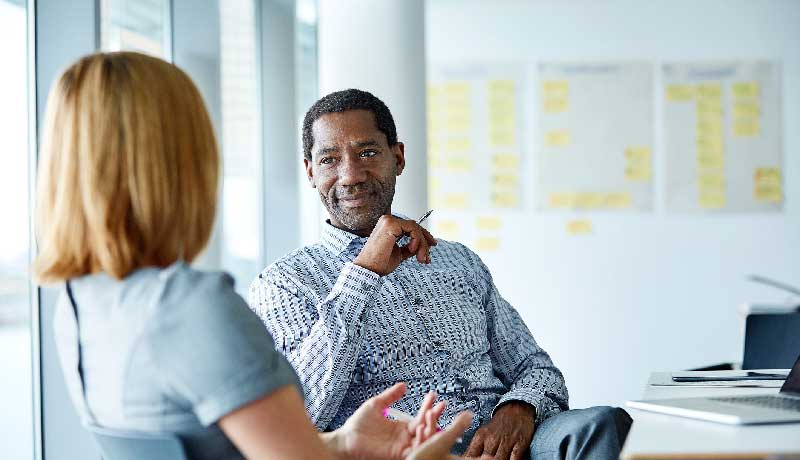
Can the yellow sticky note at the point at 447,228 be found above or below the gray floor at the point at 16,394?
above

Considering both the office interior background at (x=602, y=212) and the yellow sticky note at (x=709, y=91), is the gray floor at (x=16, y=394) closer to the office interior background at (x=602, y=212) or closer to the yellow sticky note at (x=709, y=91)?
the office interior background at (x=602, y=212)

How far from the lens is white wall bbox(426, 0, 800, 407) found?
478 centimetres

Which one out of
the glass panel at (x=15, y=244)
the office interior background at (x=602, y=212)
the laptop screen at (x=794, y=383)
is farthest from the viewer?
the office interior background at (x=602, y=212)

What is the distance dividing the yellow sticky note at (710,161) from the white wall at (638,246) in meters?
0.20

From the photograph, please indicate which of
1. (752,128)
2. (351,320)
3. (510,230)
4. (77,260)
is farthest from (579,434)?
(752,128)

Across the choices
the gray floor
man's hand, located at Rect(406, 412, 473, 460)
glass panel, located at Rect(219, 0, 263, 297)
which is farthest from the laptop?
glass panel, located at Rect(219, 0, 263, 297)

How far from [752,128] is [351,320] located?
3.37m

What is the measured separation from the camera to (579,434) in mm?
Answer: 2037

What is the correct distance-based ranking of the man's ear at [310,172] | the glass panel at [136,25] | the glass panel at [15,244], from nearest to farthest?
the glass panel at [15,244]
the man's ear at [310,172]
the glass panel at [136,25]

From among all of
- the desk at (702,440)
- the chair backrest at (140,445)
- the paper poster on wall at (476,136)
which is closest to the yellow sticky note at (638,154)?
the paper poster on wall at (476,136)

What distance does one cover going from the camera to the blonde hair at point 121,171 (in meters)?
1.22

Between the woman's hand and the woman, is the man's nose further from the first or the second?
the woman

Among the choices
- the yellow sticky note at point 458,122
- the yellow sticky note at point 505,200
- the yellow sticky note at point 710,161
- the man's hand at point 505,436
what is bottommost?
the man's hand at point 505,436

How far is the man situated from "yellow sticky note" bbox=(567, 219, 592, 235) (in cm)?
236
